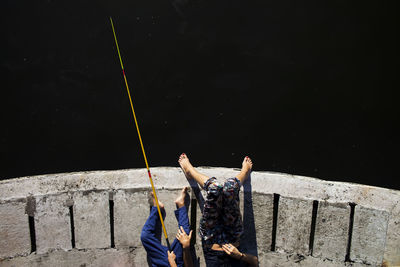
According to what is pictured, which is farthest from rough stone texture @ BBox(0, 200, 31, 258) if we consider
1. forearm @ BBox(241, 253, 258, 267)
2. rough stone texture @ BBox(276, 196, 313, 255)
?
rough stone texture @ BBox(276, 196, 313, 255)

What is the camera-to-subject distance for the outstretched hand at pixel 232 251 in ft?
15.6

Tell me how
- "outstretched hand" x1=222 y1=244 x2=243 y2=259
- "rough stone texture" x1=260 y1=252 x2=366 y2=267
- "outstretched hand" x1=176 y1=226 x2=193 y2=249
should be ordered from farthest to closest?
1. "rough stone texture" x1=260 y1=252 x2=366 y2=267
2. "outstretched hand" x1=176 y1=226 x2=193 y2=249
3. "outstretched hand" x1=222 y1=244 x2=243 y2=259

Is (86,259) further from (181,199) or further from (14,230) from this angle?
(181,199)

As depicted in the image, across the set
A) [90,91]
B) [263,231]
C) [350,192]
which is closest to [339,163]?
[350,192]

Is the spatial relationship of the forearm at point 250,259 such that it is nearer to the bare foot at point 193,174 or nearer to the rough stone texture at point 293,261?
the rough stone texture at point 293,261

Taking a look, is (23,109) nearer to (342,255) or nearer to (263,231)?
(263,231)

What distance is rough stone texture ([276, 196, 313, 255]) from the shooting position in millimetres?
4875

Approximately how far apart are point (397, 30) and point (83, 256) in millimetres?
5835

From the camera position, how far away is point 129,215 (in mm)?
4965

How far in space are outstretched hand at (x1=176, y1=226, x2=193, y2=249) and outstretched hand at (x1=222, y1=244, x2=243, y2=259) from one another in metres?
0.44

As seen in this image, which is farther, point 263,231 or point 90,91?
point 90,91

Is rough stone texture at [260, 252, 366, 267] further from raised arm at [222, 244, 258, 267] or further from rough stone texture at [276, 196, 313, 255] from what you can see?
raised arm at [222, 244, 258, 267]

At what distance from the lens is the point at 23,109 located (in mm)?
6285

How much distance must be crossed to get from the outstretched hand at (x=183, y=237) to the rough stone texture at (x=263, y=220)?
860mm
